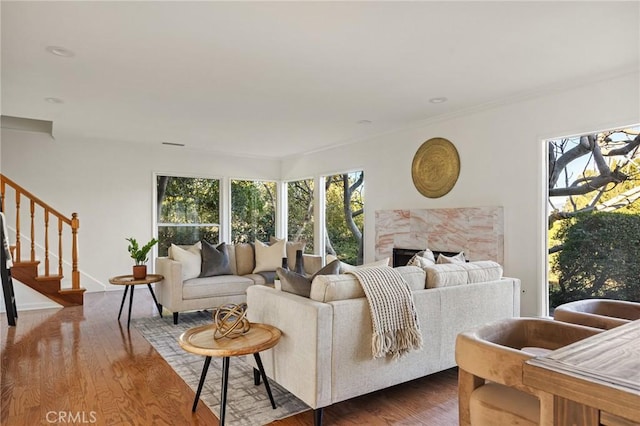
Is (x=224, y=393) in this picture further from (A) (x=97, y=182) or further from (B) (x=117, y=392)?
(A) (x=97, y=182)

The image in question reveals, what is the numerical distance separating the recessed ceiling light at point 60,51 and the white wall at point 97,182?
3779 mm

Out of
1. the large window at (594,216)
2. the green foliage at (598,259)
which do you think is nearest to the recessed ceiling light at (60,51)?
the large window at (594,216)

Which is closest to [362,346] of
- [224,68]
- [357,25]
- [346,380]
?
[346,380]

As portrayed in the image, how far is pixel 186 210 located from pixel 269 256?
2.87 m

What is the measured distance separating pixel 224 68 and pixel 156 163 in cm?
419

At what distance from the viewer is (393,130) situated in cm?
549

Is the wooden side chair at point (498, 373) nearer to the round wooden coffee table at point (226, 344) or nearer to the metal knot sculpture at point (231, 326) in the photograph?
the round wooden coffee table at point (226, 344)

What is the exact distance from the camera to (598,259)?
357cm

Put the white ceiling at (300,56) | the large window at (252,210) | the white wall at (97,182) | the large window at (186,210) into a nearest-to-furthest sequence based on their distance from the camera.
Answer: the white ceiling at (300,56), the white wall at (97,182), the large window at (186,210), the large window at (252,210)

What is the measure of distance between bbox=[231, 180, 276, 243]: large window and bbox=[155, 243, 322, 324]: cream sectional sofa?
267cm

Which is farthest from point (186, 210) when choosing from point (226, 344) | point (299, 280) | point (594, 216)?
point (594, 216)

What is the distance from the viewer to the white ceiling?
2396 millimetres

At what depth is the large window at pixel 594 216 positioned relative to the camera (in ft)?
11.2

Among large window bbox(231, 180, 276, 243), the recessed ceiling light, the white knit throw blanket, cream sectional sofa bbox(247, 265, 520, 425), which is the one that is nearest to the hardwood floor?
cream sectional sofa bbox(247, 265, 520, 425)
